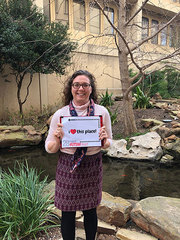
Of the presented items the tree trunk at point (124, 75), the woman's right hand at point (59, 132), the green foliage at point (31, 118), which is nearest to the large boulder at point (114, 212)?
the woman's right hand at point (59, 132)

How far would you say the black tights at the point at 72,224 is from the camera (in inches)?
64.9

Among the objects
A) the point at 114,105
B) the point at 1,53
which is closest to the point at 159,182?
the point at 114,105

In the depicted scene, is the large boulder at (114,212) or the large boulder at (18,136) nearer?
the large boulder at (114,212)

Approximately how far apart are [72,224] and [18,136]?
205 inches

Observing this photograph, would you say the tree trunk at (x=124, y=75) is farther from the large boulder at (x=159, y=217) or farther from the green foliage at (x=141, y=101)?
the large boulder at (x=159, y=217)

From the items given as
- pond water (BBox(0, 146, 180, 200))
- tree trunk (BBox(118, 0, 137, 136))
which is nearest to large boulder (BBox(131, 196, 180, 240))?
pond water (BBox(0, 146, 180, 200))

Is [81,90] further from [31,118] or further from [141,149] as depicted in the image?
[31,118]

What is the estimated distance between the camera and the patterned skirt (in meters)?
1.59

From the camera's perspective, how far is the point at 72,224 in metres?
1.67

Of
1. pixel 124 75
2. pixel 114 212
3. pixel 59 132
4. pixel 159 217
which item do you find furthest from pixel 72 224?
pixel 124 75

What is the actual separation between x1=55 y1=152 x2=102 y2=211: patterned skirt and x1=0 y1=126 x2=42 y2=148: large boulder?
5091mm

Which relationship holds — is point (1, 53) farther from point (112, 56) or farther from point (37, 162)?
point (112, 56)

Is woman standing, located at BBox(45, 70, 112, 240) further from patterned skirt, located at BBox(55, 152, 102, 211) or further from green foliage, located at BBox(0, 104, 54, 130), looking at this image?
green foliage, located at BBox(0, 104, 54, 130)

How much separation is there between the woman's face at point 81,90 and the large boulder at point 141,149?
389 centimetres
